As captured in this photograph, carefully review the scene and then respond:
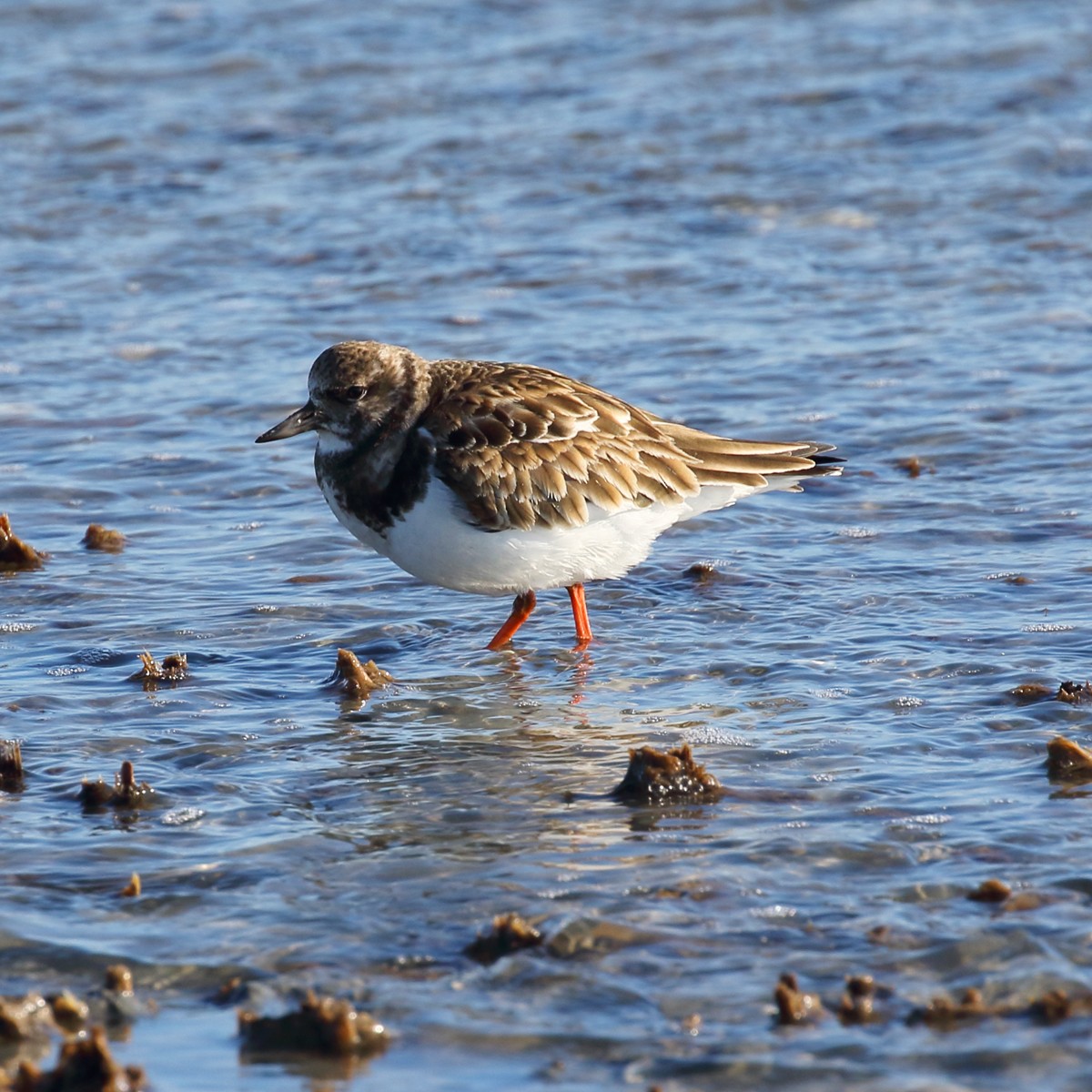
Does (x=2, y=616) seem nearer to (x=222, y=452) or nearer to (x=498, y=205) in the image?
(x=222, y=452)

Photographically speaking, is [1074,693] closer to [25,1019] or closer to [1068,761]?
[1068,761]

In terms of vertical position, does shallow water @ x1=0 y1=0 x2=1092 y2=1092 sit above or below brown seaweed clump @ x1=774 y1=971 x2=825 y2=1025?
above

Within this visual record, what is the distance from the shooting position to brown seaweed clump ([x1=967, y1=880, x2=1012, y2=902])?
14.7 feet

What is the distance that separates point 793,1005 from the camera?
157 inches

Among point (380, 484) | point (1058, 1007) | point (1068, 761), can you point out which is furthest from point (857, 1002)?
point (380, 484)

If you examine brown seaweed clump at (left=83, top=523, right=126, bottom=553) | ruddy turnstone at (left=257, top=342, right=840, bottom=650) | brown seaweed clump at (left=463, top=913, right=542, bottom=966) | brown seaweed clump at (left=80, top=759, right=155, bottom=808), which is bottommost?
brown seaweed clump at (left=463, top=913, right=542, bottom=966)

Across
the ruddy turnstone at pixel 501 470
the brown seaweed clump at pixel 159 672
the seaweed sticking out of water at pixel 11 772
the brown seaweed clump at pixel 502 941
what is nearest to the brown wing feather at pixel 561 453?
the ruddy turnstone at pixel 501 470

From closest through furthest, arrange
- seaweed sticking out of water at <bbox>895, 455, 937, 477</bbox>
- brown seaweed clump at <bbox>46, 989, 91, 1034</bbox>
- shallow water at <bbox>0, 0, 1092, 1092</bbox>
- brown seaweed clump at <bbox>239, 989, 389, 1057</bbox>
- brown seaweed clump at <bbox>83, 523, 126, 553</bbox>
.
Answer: brown seaweed clump at <bbox>239, 989, 389, 1057</bbox>
brown seaweed clump at <bbox>46, 989, 91, 1034</bbox>
shallow water at <bbox>0, 0, 1092, 1092</bbox>
brown seaweed clump at <bbox>83, 523, 126, 553</bbox>
seaweed sticking out of water at <bbox>895, 455, 937, 477</bbox>

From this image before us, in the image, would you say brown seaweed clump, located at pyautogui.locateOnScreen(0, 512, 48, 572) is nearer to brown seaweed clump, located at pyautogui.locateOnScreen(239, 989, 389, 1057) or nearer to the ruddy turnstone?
the ruddy turnstone

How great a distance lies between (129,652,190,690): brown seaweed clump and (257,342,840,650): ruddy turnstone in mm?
795

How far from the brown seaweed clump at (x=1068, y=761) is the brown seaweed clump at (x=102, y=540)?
4172mm

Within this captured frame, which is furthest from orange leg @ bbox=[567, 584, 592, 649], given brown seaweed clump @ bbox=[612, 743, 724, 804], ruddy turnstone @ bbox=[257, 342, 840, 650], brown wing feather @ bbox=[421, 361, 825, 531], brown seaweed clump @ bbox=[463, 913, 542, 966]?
brown seaweed clump @ bbox=[463, 913, 542, 966]

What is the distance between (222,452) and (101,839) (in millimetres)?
4070

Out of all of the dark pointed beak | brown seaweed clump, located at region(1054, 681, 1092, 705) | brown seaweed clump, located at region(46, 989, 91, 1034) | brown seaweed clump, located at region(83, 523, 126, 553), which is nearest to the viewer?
brown seaweed clump, located at region(46, 989, 91, 1034)
